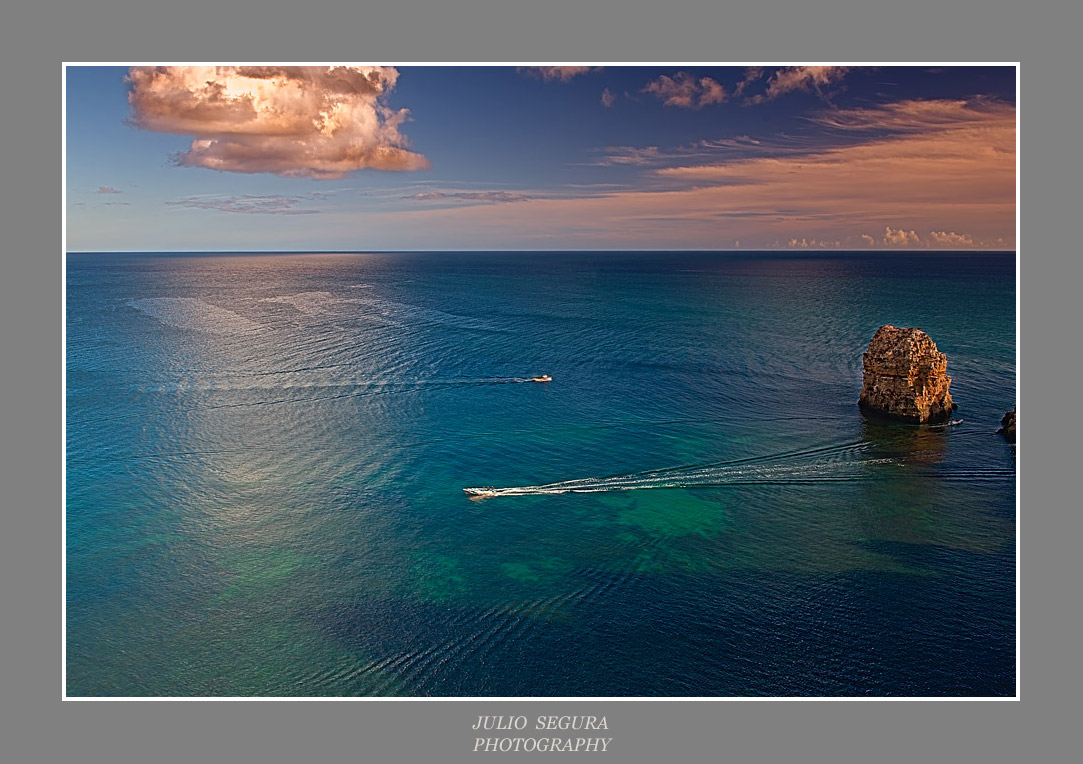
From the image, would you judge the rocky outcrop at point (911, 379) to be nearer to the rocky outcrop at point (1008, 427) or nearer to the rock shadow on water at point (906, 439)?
the rock shadow on water at point (906, 439)

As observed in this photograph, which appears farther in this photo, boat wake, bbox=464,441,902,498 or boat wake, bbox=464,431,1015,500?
boat wake, bbox=464,431,1015,500

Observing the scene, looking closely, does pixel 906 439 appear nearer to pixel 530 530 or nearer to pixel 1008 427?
pixel 1008 427

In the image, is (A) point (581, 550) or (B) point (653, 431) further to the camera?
(B) point (653, 431)

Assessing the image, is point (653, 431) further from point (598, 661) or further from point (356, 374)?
point (356, 374)

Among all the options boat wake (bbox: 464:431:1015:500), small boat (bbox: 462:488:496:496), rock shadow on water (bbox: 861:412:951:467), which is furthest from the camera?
rock shadow on water (bbox: 861:412:951:467)

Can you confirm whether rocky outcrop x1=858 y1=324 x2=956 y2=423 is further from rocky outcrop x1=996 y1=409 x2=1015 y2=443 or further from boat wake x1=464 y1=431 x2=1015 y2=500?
boat wake x1=464 y1=431 x2=1015 y2=500

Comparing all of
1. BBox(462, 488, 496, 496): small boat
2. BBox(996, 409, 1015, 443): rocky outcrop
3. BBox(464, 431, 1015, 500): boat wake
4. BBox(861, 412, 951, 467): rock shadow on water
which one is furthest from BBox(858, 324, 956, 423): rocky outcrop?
BBox(462, 488, 496, 496): small boat

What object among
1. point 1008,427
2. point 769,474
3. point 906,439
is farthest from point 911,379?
point 769,474

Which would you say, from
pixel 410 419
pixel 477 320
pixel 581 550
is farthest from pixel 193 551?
pixel 477 320
